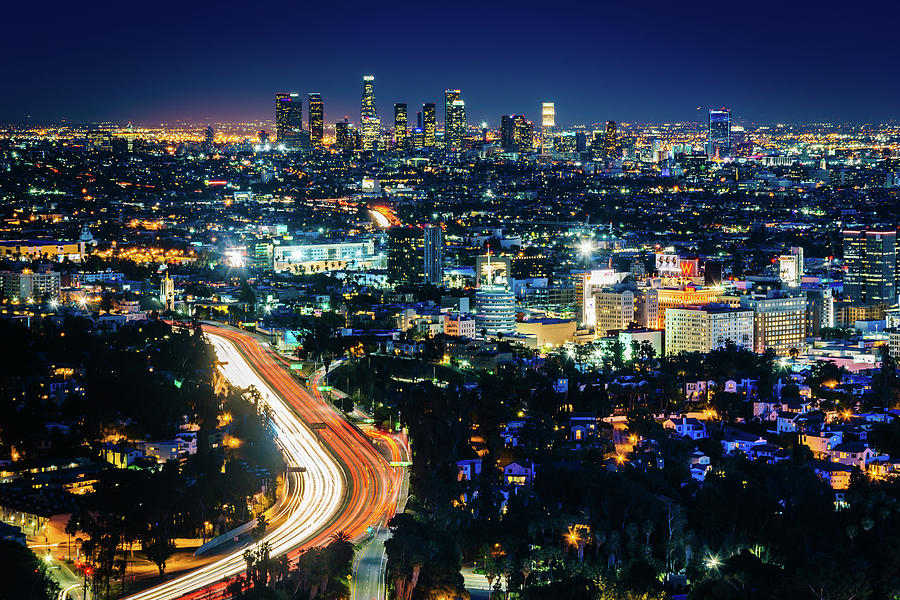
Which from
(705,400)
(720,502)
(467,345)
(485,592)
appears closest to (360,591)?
(485,592)

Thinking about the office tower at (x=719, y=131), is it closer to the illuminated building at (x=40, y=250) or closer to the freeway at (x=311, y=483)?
the illuminated building at (x=40, y=250)

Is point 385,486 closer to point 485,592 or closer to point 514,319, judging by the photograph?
point 485,592

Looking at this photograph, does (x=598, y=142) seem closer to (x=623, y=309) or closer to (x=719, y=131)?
(x=719, y=131)

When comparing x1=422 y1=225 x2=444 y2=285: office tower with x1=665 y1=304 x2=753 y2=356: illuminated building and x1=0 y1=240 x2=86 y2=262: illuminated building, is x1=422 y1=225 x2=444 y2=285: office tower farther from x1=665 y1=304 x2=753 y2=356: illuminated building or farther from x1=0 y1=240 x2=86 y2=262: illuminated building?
x1=665 y1=304 x2=753 y2=356: illuminated building

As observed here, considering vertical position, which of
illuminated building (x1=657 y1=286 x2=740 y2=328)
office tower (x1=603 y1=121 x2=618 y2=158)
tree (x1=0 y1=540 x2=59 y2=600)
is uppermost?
office tower (x1=603 y1=121 x2=618 y2=158)

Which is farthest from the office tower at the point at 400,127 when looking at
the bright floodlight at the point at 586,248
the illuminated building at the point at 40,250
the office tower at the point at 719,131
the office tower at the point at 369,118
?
the illuminated building at the point at 40,250

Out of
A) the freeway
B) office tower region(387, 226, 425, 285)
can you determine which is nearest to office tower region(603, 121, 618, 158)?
office tower region(387, 226, 425, 285)

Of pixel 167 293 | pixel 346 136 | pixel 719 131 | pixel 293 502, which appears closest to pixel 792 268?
pixel 167 293
